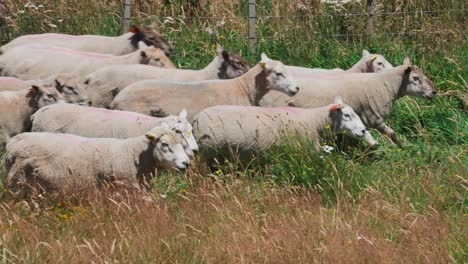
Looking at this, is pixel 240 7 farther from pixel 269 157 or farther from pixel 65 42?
pixel 269 157

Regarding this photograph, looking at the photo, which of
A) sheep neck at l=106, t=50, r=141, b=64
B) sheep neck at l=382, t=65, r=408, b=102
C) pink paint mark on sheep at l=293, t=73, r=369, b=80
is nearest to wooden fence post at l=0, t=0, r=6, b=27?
sheep neck at l=106, t=50, r=141, b=64

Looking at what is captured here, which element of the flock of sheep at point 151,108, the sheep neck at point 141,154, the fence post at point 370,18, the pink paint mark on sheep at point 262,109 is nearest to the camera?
the flock of sheep at point 151,108

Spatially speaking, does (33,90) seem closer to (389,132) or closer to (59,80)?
(59,80)

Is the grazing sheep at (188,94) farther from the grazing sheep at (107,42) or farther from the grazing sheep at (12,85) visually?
the grazing sheep at (107,42)

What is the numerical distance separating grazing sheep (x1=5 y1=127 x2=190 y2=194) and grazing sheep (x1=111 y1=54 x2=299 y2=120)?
1.93m

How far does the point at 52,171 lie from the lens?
977cm

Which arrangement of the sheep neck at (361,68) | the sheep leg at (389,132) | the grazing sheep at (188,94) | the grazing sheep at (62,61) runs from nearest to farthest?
the grazing sheep at (188,94) < the sheep leg at (389,132) < the grazing sheep at (62,61) < the sheep neck at (361,68)

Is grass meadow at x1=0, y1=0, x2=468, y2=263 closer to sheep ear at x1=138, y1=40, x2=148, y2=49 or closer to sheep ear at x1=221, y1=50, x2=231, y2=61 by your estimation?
sheep ear at x1=221, y1=50, x2=231, y2=61

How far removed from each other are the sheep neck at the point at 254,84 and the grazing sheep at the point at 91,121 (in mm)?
1861

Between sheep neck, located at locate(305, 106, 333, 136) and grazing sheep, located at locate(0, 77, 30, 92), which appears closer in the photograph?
sheep neck, located at locate(305, 106, 333, 136)

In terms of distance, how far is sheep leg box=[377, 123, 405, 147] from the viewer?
42.0ft

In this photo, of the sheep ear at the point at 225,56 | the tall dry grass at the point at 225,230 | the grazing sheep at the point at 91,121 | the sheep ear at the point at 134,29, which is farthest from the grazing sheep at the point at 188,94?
A: the sheep ear at the point at 134,29

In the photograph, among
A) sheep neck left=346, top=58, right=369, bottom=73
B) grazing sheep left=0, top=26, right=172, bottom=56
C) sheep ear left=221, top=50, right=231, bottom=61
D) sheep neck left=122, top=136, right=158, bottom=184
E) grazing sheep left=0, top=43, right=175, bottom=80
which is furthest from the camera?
grazing sheep left=0, top=26, right=172, bottom=56

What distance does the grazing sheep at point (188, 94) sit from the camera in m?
12.1
